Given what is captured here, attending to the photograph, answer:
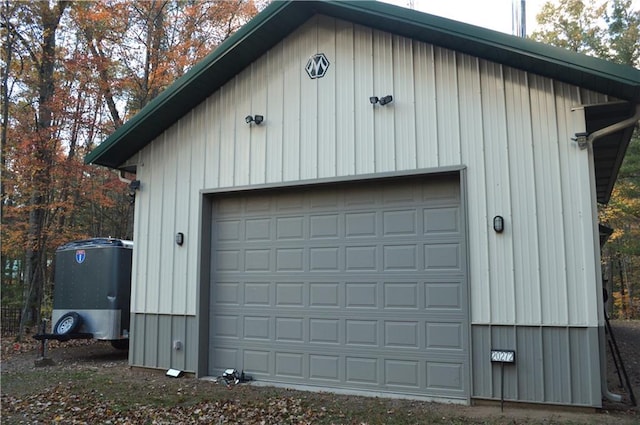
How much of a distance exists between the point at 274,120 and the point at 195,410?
4209 millimetres

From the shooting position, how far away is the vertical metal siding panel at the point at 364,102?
7086 millimetres

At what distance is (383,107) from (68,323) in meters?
7.24

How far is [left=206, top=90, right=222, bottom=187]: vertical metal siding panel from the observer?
27.0 feet

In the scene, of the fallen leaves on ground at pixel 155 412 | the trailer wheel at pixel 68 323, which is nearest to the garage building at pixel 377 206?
the fallen leaves on ground at pixel 155 412

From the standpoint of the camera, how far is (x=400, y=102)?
6.93m

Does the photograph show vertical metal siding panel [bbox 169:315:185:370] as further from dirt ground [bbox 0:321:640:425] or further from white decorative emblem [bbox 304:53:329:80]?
white decorative emblem [bbox 304:53:329:80]

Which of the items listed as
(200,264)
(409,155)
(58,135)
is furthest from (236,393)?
(58,135)

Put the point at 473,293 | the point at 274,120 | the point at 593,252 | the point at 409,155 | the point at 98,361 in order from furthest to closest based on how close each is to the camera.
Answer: the point at 98,361 → the point at 274,120 → the point at 409,155 → the point at 473,293 → the point at 593,252

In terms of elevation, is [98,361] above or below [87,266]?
below

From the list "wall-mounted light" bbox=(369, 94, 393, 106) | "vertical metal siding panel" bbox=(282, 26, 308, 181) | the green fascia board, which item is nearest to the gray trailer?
the green fascia board

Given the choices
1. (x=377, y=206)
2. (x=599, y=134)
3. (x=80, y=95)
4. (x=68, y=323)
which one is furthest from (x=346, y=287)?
(x=80, y=95)

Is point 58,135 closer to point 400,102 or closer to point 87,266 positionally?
point 87,266

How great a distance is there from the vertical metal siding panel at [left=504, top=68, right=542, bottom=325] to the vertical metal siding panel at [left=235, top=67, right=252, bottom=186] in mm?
3761

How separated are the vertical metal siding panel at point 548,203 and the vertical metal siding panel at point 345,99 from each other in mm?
2267
